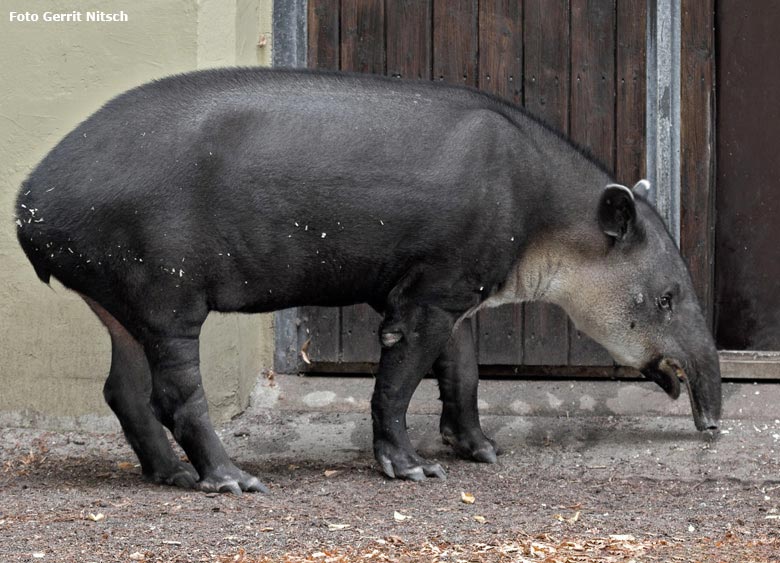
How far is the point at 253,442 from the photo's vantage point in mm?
7465

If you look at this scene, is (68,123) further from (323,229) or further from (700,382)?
(700,382)

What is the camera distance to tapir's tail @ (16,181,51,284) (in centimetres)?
616

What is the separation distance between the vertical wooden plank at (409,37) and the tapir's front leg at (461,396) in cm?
170

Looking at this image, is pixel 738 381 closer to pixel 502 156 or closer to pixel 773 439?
pixel 773 439

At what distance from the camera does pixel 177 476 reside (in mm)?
6461

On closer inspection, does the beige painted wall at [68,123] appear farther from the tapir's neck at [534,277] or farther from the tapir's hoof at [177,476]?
the tapir's neck at [534,277]

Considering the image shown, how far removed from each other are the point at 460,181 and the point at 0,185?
2.66 m

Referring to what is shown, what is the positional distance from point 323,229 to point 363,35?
2.09 meters

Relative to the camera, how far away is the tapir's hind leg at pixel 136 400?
21.6 ft

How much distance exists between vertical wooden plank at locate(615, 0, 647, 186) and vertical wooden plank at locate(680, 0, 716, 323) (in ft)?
0.77

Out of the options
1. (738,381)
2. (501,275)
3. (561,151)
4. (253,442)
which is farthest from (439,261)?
(738,381)

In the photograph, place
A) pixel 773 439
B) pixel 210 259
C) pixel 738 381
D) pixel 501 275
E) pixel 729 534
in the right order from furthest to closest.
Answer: pixel 738 381 < pixel 773 439 < pixel 501 275 < pixel 210 259 < pixel 729 534

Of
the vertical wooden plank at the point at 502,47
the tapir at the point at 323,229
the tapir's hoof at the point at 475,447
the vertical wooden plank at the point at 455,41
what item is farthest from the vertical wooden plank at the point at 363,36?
the tapir's hoof at the point at 475,447

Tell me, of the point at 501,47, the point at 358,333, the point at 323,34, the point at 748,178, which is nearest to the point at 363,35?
the point at 323,34
